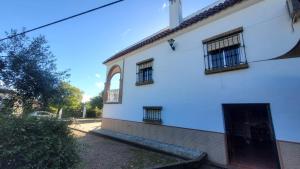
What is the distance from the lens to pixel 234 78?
244 inches

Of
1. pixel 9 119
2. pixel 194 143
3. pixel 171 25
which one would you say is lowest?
pixel 194 143

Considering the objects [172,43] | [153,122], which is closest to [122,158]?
[153,122]

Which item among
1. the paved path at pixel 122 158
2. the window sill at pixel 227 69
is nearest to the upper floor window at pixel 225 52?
the window sill at pixel 227 69

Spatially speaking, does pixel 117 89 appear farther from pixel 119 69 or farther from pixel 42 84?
pixel 42 84

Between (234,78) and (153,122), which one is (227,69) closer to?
(234,78)

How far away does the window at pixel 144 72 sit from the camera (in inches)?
397

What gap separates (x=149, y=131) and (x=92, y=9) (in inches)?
269

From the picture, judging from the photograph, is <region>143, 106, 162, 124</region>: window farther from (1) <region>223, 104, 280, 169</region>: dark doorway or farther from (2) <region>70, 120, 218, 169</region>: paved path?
(1) <region>223, 104, 280, 169</region>: dark doorway

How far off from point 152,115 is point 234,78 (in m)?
4.90

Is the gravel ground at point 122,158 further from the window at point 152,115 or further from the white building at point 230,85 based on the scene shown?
the window at point 152,115

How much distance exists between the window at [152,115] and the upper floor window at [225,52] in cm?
357

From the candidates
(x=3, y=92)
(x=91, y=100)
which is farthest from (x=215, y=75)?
(x=91, y=100)

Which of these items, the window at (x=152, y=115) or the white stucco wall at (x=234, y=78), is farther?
the window at (x=152, y=115)

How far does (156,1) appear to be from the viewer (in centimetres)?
594
